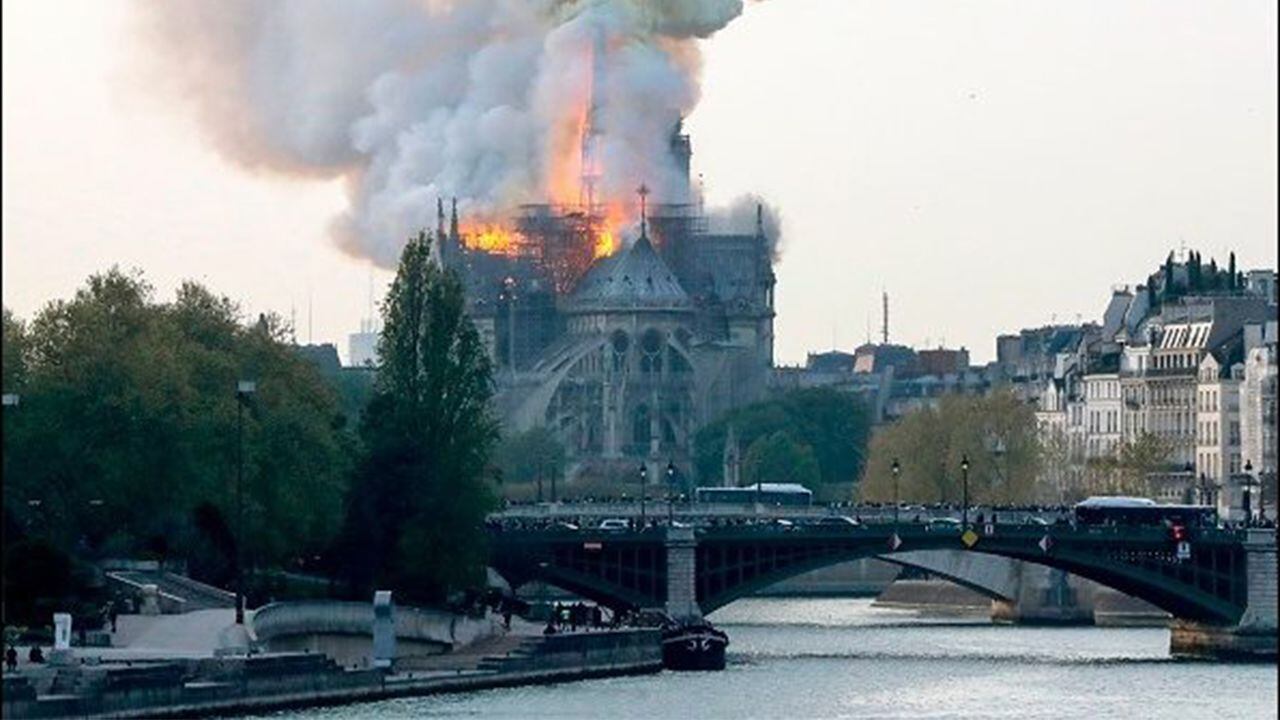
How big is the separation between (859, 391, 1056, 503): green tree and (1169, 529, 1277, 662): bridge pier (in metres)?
46.9

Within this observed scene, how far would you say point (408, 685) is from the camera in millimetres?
83125

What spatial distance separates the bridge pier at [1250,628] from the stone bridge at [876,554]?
31 millimetres

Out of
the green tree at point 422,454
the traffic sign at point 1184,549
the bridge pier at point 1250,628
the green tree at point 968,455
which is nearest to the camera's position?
the green tree at point 422,454

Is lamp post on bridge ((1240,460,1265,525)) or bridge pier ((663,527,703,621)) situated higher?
lamp post on bridge ((1240,460,1265,525))

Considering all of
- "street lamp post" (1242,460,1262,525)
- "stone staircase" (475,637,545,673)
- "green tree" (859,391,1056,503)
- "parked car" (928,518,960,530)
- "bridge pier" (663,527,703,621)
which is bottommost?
"stone staircase" (475,637,545,673)

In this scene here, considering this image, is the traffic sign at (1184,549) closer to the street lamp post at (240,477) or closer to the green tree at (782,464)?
the street lamp post at (240,477)

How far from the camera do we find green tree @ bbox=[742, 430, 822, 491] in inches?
7633

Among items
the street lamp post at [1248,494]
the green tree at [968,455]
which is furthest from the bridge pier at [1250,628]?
the green tree at [968,455]

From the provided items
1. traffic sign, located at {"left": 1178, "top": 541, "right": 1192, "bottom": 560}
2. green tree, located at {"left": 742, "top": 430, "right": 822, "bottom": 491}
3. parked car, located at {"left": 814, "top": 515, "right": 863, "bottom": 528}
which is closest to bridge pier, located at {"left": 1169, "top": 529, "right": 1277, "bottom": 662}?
traffic sign, located at {"left": 1178, "top": 541, "right": 1192, "bottom": 560}

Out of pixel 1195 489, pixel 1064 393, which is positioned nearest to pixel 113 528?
pixel 1195 489

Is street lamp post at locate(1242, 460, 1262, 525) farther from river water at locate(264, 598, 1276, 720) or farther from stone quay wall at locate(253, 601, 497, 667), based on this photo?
stone quay wall at locate(253, 601, 497, 667)

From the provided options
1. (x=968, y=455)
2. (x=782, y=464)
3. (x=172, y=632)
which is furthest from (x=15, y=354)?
(x=782, y=464)

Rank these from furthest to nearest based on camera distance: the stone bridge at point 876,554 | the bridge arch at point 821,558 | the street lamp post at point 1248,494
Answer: the street lamp post at point 1248,494
the bridge arch at point 821,558
the stone bridge at point 876,554

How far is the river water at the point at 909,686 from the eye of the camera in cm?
8056
